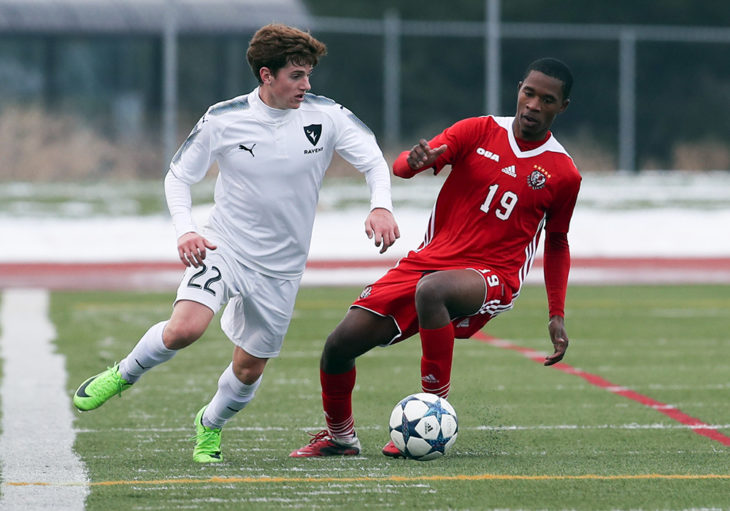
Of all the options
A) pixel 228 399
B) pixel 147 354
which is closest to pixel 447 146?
pixel 228 399

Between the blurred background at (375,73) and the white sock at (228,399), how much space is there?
13.9m

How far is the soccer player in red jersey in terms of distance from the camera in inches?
237

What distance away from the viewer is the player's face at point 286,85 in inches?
231

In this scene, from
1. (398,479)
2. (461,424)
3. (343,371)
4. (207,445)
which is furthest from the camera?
(461,424)

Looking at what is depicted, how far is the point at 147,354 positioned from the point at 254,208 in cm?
78

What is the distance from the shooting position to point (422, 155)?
19.3ft

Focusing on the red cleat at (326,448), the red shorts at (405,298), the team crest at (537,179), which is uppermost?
the team crest at (537,179)

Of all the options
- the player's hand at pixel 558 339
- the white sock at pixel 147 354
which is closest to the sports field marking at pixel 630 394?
the player's hand at pixel 558 339

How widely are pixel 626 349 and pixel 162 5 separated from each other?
2072 cm

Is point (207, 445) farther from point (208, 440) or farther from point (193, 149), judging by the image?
point (193, 149)

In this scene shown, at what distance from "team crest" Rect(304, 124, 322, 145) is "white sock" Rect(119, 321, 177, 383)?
1.03m

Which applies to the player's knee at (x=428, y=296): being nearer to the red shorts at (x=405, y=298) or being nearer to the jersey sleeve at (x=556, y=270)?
the red shorts at (x=405, y=298)

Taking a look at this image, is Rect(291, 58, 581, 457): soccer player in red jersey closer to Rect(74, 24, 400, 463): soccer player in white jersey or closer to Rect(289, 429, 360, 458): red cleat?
Rect(289, 429, 360, 458): red cleat

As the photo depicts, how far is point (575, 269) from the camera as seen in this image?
17438mm
